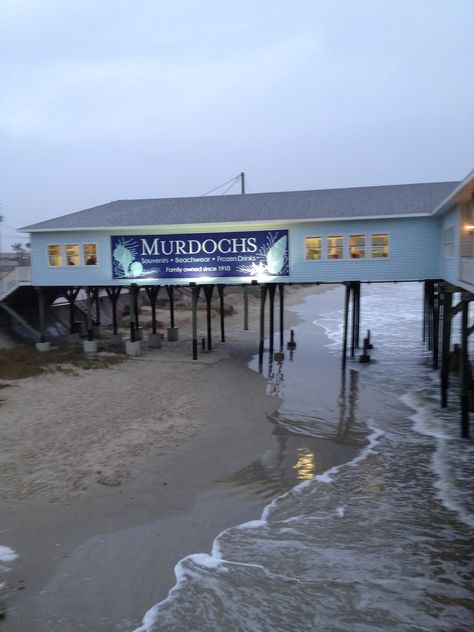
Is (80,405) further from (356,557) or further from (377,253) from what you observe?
(377,253)

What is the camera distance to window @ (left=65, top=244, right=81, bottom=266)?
80.1 feet

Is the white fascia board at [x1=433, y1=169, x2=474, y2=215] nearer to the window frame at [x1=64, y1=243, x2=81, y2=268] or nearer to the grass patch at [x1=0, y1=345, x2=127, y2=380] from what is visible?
the grass patch at [x1=0, y1=345, x2=127, y2=380]

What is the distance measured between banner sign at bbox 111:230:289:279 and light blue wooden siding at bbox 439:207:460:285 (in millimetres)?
5977

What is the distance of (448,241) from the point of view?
18.8 metres

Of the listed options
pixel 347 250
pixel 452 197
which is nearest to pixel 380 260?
pixel 347 250

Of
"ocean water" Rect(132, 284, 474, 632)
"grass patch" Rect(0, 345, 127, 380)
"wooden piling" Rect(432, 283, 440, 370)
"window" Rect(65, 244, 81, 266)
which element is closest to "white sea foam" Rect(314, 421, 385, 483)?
"ocean water" Rect(132, 284, 474, 632)

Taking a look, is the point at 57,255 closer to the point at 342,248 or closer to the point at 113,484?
the point at 342,248

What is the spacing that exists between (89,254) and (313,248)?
9.95 metres

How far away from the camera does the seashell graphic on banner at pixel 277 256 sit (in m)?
22.2

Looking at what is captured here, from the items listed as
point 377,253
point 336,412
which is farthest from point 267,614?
point 377,253

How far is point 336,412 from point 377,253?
779 centimetres

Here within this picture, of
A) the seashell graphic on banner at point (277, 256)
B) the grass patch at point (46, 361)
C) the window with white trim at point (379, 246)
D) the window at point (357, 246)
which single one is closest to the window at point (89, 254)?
the grass patch at point (46, 361)

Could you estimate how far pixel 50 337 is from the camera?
92.2ft

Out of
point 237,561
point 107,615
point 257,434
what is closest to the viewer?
point 107,615
